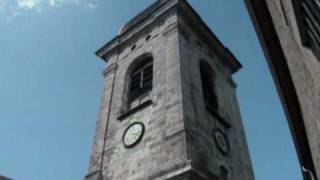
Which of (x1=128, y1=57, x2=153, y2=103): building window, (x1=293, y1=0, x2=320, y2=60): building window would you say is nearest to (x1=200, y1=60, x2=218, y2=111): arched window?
(x1=128, y1=57, x2=153, y2=103): building window

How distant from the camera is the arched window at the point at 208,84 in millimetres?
16625

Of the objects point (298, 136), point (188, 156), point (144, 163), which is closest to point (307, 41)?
point (298, 136)

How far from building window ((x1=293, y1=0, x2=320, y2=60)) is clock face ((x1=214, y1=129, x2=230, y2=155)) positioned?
1076 centimetres

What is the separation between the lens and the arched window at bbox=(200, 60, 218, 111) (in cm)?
1662

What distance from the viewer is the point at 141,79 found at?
16.9 metres

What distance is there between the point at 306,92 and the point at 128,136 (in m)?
10.2

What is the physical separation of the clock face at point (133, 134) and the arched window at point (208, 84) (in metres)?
3.64

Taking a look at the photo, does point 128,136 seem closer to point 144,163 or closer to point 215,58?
point 144,163

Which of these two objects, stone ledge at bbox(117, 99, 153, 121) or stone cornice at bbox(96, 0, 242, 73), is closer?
stone ledge at bbox(117, 99, 153, 121)

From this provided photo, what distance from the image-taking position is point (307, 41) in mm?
3715

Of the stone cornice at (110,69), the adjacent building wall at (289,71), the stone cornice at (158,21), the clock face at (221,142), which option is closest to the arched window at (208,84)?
the clock face at (221,142)

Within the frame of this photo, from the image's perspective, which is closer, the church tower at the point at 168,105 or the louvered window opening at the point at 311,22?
the louvered window opening at the point at 311,22

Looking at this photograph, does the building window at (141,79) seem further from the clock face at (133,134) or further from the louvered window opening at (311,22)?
the louvered window opening at (311,22)

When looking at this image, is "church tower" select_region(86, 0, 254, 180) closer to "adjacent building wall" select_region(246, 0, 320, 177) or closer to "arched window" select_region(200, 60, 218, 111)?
"arched window" select_region(200, 60, 218, 111)
